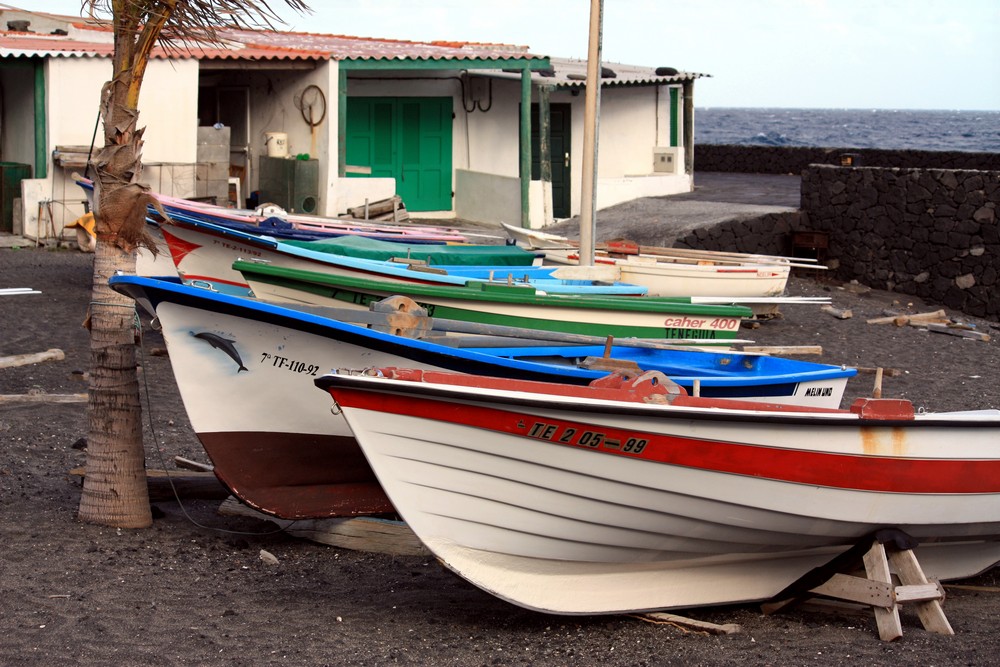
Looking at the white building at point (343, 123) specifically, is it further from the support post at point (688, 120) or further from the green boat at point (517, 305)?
the green boat at point (517, 305)

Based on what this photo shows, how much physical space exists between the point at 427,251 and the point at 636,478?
21.2 feet

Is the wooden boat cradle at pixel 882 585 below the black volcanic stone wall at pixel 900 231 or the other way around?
below

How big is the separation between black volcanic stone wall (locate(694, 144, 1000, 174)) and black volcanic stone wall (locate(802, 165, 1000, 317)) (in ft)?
18.9

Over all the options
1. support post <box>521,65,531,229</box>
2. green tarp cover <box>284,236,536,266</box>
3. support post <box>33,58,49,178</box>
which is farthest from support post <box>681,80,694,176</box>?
support post <box>33,58,49,178</box>

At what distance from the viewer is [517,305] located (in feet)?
29.6

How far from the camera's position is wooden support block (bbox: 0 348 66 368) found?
9.38 meters

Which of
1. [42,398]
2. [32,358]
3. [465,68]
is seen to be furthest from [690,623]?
[465,68]

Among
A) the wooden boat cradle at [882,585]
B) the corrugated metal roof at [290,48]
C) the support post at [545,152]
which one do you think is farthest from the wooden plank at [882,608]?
the support post at [545,152]

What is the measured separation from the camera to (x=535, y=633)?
17.6 feet

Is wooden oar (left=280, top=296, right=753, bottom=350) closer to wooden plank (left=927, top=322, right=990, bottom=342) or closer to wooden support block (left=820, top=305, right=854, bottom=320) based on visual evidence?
wooden support block (left=820, top=305, right=854, bottom=320)

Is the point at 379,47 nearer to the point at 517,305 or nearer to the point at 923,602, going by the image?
the point at 517,305

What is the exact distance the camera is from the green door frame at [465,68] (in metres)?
17.4

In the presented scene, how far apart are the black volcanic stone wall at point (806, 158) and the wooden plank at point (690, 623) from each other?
19658 millimetres

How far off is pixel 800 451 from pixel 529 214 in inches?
549
